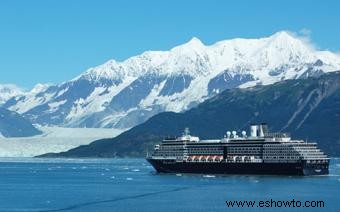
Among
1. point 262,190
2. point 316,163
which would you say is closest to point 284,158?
point 316,163

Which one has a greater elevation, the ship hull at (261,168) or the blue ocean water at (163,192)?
the ship hull at (261,168)

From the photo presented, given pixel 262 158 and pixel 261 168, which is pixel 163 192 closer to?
pixel 261 168

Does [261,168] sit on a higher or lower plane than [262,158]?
lower

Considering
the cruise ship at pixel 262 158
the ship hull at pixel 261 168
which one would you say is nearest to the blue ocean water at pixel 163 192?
the ship hull at pixel 261 168

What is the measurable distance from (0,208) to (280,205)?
111ft

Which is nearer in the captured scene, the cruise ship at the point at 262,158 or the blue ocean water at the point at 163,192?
the blue ocean water at the point at 163,192

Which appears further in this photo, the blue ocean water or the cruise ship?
the cruise ship

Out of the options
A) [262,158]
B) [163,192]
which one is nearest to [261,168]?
[262,158]

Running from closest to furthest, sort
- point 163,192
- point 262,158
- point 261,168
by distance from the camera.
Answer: point 163,192
point 261,168
point 262,158

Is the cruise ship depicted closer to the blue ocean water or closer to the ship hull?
the ship hull

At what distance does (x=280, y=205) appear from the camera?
397 feet

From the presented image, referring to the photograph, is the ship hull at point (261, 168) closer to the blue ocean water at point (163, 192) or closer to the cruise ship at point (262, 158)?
the cruise ship at point (262, 158)

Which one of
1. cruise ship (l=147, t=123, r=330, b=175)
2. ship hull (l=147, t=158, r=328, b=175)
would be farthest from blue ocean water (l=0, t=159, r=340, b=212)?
cruise ship (l=147, t=123, r=330, b=175)

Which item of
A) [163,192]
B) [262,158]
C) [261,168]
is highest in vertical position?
[262,158]
